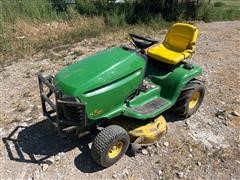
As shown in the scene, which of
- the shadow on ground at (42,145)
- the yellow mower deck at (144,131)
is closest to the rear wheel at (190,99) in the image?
the yellow mower deck at (144,131)

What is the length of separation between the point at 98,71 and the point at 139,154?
3.81ft

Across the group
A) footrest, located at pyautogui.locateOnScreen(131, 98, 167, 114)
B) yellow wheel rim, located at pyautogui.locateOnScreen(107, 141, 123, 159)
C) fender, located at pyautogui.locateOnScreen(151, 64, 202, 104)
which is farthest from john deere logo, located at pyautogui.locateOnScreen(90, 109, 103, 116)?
fender, located at pyautogui.locateOnScreen(151, 64, 202, 104)

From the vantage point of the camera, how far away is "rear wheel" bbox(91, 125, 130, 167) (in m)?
3.59

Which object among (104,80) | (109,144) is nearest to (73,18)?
(104,80)

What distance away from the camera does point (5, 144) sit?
13.9 feet

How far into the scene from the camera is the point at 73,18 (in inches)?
362

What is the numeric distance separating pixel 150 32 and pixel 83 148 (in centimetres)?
502

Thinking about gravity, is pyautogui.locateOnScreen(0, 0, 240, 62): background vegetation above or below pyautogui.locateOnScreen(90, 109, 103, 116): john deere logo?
below

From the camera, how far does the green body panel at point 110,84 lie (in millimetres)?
3549

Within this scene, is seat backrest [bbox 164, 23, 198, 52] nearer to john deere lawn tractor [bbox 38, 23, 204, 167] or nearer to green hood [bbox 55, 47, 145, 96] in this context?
john deere lawn tractor [bbox 38, 23, 204, 167]

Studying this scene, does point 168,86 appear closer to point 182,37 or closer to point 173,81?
point 173,81

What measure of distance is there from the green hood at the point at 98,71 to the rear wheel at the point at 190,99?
87cm

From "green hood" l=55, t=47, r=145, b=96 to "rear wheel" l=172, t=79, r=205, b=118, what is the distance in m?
0.87

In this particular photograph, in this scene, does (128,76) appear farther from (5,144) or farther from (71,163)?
(5,144)
